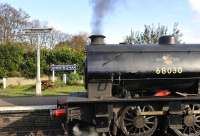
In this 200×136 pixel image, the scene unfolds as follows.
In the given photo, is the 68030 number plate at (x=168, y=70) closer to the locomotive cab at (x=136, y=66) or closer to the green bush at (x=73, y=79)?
the locomotive cab at (x=136, y=66)

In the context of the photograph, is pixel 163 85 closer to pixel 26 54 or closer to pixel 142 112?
pixel 142 112

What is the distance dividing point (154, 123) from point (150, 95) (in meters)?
0.76

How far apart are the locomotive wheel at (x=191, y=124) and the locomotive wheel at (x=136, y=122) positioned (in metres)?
0.57

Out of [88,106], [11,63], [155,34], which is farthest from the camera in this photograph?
[11,63]

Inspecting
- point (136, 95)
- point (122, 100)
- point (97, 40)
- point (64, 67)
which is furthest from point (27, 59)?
point (122, 100)

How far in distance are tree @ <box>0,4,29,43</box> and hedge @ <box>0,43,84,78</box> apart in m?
12.7

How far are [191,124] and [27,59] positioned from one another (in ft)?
87.9

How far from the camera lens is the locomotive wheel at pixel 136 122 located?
9.80m

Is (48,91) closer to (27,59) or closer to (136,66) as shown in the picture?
(27,59)

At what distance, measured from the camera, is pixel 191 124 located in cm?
992

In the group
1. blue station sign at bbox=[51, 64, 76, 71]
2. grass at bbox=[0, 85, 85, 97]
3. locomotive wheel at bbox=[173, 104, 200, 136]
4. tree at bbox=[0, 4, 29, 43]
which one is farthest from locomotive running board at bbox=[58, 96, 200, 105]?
tree at bbox=[0, 4, 29, 43]

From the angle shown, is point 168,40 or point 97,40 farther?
point 168,40

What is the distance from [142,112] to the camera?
979 cm

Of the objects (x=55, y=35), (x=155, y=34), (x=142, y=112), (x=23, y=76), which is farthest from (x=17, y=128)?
(x=55, y=35)
